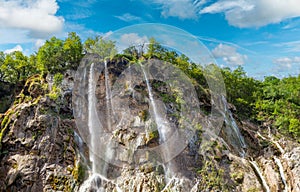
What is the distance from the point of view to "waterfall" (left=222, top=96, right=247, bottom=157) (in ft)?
57.1

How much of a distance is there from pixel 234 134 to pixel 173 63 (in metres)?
7.66

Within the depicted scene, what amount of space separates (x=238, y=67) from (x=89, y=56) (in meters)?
16.1

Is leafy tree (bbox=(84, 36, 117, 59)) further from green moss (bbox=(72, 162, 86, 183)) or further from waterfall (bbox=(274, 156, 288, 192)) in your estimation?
waterfall (bbox=(274, 156, 288, 192))

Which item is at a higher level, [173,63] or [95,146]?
[173,63]

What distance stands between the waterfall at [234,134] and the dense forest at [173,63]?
11.5 ft

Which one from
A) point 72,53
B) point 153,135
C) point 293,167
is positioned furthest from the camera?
point 72,53

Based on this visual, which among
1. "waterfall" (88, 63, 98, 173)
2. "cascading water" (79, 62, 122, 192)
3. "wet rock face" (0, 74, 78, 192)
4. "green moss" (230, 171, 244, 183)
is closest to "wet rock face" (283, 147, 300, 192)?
"green moss" (230, 171, 244, 183)

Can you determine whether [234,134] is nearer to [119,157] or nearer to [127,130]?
[127,130]

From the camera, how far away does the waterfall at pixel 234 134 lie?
17391 millimetres

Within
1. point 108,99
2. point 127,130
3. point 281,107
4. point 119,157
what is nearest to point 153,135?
point 127,130

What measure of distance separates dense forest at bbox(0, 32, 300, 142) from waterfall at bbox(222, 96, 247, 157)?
3.50 m

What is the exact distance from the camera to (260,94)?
25531 mm

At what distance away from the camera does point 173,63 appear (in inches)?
872

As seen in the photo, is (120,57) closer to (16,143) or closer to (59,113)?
(59,113)
